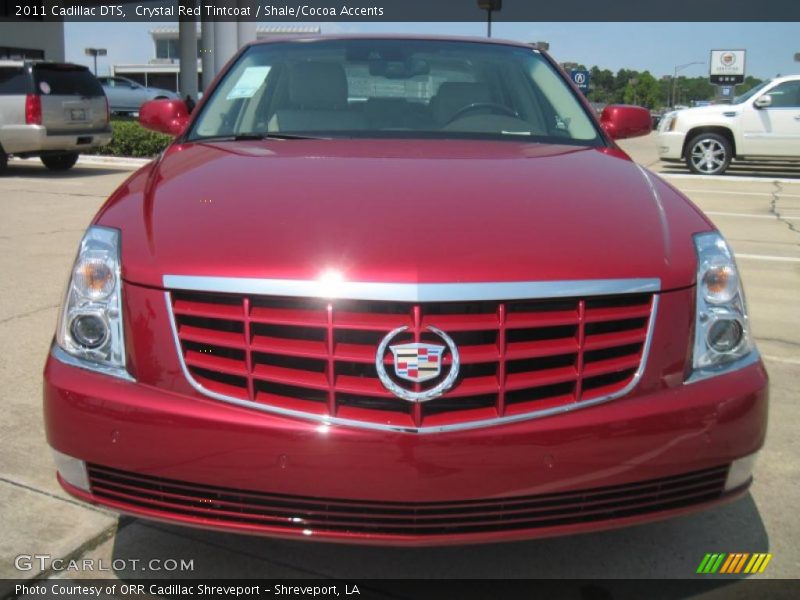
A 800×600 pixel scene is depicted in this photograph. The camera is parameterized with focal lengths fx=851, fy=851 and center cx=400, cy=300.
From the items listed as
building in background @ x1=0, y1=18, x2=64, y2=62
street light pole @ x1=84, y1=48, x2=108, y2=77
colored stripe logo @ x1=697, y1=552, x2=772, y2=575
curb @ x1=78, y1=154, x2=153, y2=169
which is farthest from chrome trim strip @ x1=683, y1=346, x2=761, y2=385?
street light pole @ x1=84, y1=48, x2=108, y2=77

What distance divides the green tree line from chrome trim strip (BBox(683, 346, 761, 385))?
93695 mm

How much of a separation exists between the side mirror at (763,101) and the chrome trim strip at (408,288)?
43.1ft

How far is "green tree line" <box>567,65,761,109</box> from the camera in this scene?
96.4 m

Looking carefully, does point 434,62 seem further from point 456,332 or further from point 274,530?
point 274,530

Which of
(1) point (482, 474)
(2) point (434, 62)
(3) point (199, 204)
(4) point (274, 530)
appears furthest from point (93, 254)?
(2) point (434, 62)

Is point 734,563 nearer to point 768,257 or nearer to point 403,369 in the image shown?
point 403,369

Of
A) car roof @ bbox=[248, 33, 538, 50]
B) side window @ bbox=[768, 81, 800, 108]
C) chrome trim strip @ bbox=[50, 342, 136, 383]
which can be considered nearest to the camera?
chrome trim strip @ bbox=[50, 342, 136, 383]

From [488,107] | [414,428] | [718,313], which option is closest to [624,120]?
[488,107]

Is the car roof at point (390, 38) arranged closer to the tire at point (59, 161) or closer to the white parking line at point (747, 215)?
the white parking line at point (747, 215)

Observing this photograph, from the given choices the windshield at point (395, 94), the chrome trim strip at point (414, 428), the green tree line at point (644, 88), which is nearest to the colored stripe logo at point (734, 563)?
the chrome trim strip at point (414, 428)

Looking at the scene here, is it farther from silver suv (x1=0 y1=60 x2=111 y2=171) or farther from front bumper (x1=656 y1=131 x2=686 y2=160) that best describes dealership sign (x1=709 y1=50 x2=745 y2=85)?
silver suv (x1=0 y1=60 x2=111 y2=171)

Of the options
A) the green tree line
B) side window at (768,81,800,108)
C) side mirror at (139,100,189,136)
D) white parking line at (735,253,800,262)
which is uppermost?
the green tree line

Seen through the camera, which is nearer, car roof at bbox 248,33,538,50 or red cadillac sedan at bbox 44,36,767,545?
red cadillac sedan at bbox 44,36,767,545

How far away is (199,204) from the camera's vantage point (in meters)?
2.35
